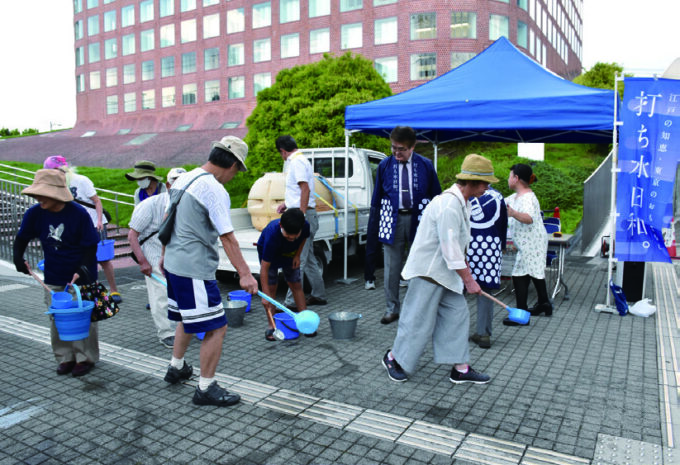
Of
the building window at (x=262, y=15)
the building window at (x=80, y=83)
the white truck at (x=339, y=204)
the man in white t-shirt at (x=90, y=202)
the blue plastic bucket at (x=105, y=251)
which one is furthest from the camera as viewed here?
the building window at (x=80, y=83)

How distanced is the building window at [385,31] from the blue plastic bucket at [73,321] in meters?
33.1

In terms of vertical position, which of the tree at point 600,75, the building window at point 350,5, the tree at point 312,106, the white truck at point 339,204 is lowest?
the white truck at point 339,204

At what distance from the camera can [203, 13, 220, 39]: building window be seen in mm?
40750

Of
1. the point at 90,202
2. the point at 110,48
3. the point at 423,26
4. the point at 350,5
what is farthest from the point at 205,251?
the point at 110,48

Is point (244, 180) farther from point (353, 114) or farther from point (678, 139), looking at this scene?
point (678, 139)

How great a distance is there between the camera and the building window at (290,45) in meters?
37.4

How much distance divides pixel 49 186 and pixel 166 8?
4475 cm

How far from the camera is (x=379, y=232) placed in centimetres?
634

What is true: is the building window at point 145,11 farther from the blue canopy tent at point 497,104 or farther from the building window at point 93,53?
the blue canopy tent at point 497,104

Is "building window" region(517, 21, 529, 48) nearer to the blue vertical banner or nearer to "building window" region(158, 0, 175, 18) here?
"building window" region(158, 0, 175, 18)

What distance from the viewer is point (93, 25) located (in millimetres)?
48250

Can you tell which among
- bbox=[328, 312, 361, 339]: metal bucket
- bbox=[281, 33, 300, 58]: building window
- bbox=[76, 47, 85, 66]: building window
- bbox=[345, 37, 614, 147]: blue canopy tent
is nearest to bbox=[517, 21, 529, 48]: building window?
bbox=[281, 33, 300, 58]: building window

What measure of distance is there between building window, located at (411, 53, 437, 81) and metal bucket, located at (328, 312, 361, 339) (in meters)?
30.2

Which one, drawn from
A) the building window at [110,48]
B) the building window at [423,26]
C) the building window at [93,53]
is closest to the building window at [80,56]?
the building window at [93,53]
